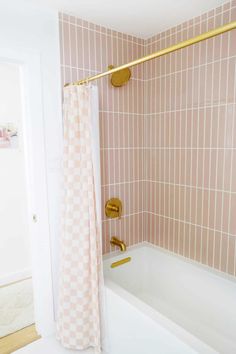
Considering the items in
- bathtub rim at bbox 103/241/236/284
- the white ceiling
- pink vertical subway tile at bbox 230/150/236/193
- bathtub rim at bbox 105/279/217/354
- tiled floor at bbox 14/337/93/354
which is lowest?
tiled floor at bbox 14/337/93/354

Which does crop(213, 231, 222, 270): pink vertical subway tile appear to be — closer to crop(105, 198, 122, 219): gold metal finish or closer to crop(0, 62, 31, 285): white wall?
crop(105, 198, 122, 219): gold metal finish

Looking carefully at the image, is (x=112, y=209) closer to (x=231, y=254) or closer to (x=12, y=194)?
(x=231, y=254)

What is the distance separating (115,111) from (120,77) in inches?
10.2

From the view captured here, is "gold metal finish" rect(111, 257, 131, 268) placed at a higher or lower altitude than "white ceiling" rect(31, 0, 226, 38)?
lower

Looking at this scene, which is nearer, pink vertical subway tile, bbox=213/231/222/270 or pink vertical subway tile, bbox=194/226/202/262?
pink vertical subway tile, bbox=213/231/222/270

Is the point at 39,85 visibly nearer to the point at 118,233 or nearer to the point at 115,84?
the point at 115,84

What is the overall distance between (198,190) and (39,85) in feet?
4.39

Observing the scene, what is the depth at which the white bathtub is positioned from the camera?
1.37 meters

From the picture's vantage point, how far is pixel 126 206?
226 centimetres

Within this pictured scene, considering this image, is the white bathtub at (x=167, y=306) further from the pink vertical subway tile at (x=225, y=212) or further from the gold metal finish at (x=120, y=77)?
the gold metal finish at (x=120, y=77)

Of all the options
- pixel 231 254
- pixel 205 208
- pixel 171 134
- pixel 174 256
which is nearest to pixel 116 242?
pixel 174 256

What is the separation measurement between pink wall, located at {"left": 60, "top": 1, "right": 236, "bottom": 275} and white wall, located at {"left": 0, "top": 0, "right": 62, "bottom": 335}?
96 millimetres

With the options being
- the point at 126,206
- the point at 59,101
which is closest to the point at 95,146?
the point at 59,101

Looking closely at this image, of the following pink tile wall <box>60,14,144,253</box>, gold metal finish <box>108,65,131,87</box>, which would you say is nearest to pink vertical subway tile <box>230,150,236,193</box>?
pink tile wall <box>60,14,144,253</box>
